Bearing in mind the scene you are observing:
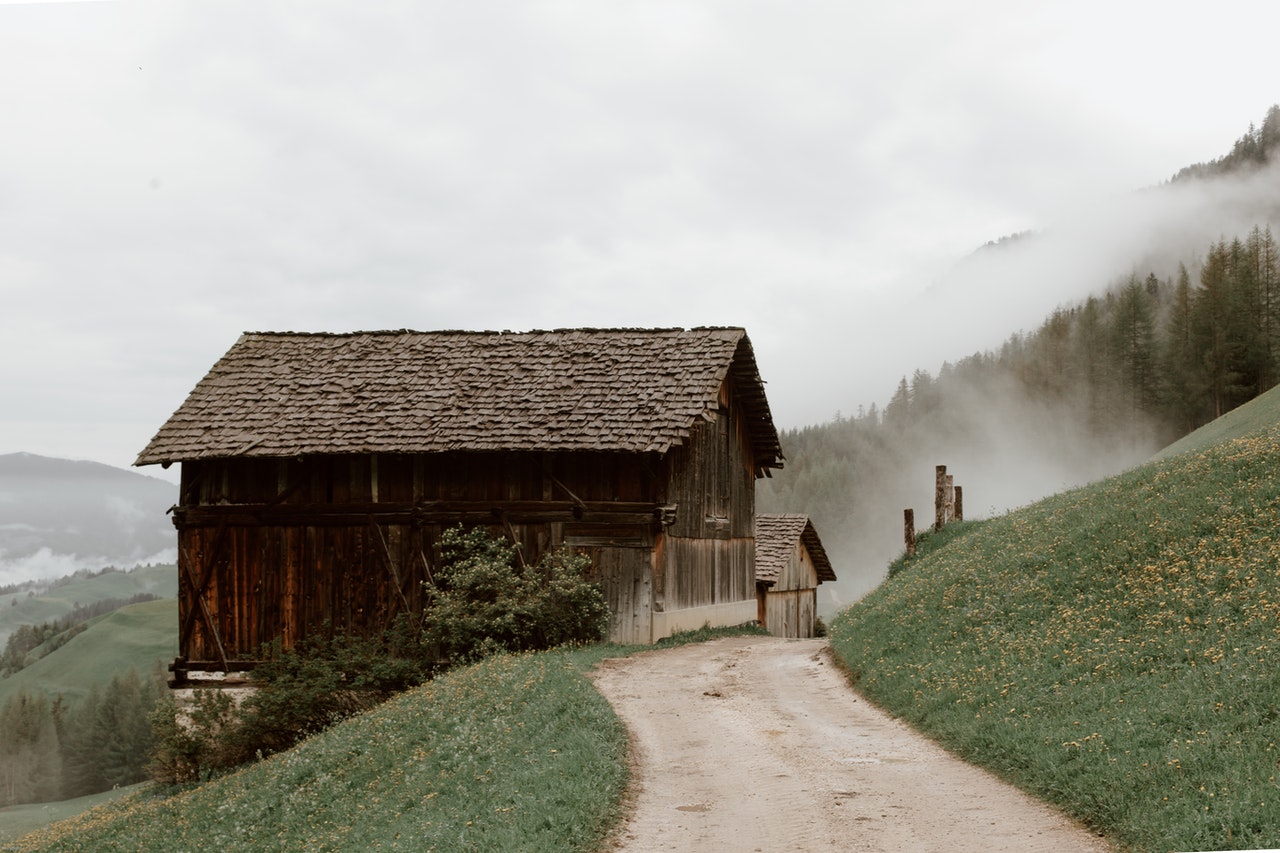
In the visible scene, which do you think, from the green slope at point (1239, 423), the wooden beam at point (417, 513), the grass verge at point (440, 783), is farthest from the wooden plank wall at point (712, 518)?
the green slope at point (1239, 423)

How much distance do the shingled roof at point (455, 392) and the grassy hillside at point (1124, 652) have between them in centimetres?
705

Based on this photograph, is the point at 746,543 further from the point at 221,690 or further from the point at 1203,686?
the point at 1203,686

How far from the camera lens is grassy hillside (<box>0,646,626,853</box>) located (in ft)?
33.8

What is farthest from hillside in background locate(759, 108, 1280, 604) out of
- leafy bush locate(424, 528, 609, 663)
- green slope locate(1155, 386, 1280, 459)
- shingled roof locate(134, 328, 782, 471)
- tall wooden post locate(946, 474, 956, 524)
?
leafy bush locate(424, 528, 609, 663)

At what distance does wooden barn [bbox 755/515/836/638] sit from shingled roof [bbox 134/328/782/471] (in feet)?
43.8

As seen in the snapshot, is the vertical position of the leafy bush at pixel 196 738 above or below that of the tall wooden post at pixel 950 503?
below

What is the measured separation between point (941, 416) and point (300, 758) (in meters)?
155

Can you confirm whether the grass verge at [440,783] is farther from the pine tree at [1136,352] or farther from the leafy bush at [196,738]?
the pine tree at [1136,352]

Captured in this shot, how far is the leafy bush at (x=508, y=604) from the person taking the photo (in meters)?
23.0

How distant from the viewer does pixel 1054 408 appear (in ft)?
431

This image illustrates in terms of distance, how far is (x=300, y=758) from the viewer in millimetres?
17203

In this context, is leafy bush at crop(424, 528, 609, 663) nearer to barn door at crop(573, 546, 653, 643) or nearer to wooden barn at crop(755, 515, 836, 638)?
barn door at crop(573, 546, 653, 643)

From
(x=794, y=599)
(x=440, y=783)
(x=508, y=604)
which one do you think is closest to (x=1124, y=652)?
(x=440, y=783)

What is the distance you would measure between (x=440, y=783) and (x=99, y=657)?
192m
